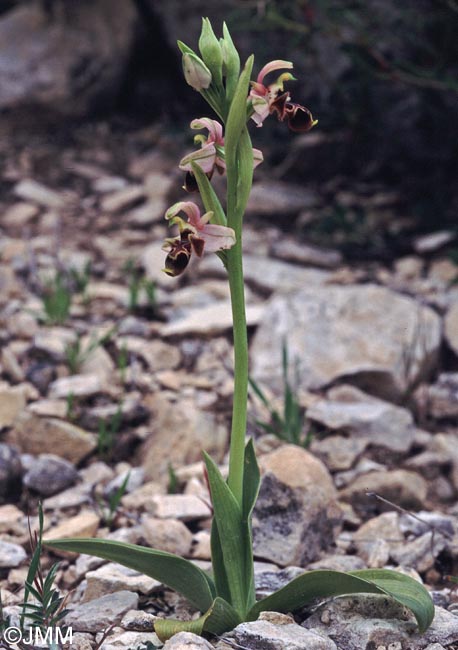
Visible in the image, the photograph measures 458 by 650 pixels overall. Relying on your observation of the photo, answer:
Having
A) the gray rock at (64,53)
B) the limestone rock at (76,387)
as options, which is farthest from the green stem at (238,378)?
the gray rock at (64,53)

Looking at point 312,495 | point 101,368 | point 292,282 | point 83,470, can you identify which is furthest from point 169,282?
point 312,495

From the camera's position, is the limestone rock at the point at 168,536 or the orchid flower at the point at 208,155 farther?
the limestone rock at the point at 168,536

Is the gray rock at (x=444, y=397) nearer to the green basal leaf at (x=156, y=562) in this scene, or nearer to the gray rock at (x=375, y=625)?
the gray rock at (x=375, y=625)

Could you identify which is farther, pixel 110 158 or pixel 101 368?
pixel 110 158

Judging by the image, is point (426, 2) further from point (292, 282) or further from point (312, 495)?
point (312, 495)

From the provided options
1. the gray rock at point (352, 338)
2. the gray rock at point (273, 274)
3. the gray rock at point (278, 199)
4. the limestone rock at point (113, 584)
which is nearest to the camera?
the limestone rock at point (113, 584)

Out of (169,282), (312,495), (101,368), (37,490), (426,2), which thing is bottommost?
(37,490)

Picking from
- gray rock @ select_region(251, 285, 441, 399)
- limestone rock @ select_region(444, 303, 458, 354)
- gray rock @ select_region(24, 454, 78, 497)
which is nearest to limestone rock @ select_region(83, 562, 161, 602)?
gray rock @ select_region(24, 454, 78, 497)
